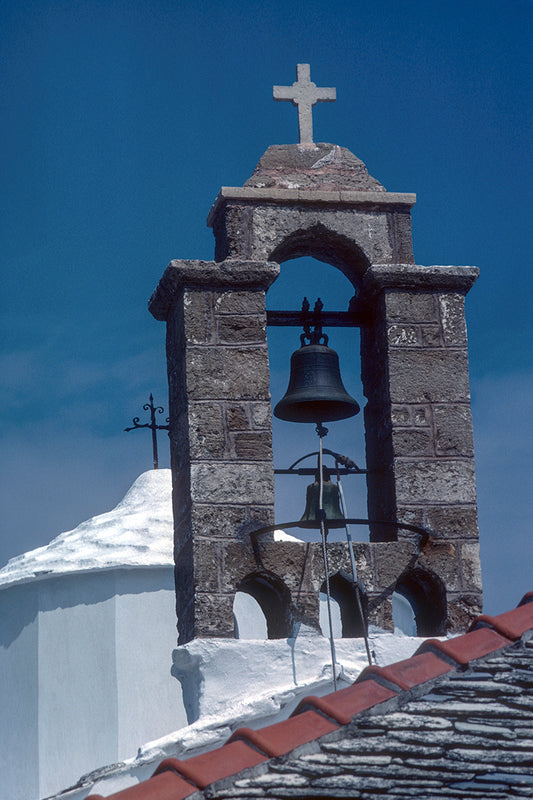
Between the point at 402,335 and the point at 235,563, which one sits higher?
the point at 402,335

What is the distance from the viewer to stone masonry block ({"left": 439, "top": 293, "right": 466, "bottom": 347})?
6.35m

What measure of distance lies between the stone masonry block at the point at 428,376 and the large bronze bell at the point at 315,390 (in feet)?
0.83

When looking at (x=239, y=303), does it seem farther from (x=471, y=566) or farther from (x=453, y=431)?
(x=471, y=566)

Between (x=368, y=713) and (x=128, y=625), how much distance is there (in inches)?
225

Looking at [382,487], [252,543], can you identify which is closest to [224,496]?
[252,543]

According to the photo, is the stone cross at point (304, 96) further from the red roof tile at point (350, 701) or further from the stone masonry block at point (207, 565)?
the red roof tile at point (350, 701)

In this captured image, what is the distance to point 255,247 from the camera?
6.35 meters

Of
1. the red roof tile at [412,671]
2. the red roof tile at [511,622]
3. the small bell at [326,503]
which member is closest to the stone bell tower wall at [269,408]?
the small bell at [326,503]

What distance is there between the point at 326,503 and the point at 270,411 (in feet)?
1.46

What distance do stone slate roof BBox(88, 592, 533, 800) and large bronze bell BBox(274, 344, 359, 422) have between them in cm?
198

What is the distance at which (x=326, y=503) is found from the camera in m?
6.02

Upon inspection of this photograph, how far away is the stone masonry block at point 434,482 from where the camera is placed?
20.0 feet

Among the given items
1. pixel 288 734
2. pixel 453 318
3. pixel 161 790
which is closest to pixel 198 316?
pixel 453 318

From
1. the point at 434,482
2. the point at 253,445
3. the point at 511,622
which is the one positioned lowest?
the point at 511,622
